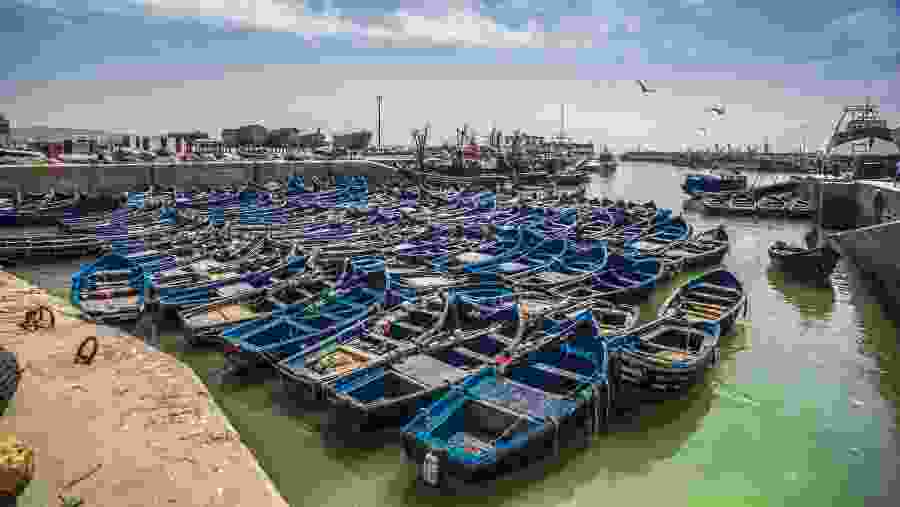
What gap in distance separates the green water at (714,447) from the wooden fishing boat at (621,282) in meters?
3.76

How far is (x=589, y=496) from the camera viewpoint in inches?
441

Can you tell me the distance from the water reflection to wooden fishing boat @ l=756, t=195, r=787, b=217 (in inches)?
1038

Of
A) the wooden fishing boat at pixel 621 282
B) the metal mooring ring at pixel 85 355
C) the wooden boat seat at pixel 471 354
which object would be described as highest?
the wooden fishing boat at pixel 621 282

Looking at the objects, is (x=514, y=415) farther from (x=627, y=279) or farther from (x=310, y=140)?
(x=310, y=140)

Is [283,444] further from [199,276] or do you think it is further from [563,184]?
[563,184]

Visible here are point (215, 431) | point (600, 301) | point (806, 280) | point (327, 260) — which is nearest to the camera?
point (215, 431)

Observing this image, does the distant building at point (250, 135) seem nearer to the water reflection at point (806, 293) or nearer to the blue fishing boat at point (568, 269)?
the blue fishing boat at point (568, 269)

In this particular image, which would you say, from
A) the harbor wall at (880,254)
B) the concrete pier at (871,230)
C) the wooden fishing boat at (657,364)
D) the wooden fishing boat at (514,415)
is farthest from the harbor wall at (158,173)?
the wooden fishing boat at (657,364)

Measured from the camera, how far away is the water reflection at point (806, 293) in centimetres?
2358

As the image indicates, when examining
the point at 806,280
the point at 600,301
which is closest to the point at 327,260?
the point at 600,301

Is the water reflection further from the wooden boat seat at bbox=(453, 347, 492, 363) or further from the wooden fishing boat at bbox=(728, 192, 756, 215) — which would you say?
the wooden fishing boat at bbox=(728, 192, 756, 215)

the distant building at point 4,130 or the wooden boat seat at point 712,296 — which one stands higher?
the distant building at point 4,130

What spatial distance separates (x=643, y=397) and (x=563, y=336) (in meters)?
2.55

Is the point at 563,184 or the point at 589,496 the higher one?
the point at 563,184
